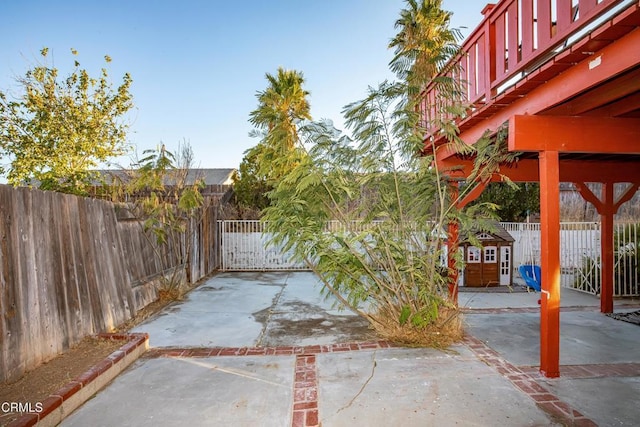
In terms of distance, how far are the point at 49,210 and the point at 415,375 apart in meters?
3.86

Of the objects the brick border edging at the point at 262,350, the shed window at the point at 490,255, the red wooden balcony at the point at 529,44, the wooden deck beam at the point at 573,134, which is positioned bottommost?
the brick border edging at the point at 262,350

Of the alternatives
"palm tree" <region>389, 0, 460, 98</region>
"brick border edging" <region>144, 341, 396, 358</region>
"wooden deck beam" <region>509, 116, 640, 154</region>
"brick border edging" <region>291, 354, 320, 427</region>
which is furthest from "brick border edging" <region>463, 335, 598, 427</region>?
"palm tree" <region>389, 0, 460, 98</region>

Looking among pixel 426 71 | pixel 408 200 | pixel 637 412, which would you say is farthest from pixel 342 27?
pixel 637 412

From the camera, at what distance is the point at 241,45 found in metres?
7.90

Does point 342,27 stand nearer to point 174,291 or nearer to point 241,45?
point 241,45

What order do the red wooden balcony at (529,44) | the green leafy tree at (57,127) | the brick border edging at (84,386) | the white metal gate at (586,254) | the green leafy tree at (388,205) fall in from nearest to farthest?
1. the red wooden balcony at (529,44)
2. the brick border edging at (84,386)
3. the green leafy tree at (388,205)
4. the white metal gate at (586,254)
5. the green leafy tree at (57,127)

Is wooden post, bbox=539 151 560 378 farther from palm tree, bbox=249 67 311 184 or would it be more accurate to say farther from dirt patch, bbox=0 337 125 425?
dirt patch, bbox=0 337 125 425

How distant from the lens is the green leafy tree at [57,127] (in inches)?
309

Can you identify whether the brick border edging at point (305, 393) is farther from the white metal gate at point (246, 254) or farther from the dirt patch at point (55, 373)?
the white metal gate at point (246, 254)

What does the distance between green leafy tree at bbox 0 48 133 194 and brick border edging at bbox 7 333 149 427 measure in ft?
20.3

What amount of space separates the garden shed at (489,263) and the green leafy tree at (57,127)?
9039mm

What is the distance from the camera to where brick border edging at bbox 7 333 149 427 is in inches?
89.4

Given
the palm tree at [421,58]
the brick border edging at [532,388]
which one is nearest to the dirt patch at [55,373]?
the brick border edging at [532,388]

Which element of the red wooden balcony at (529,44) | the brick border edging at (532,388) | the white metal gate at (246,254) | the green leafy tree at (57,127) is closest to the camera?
the red wooden balcony at (529,44)
